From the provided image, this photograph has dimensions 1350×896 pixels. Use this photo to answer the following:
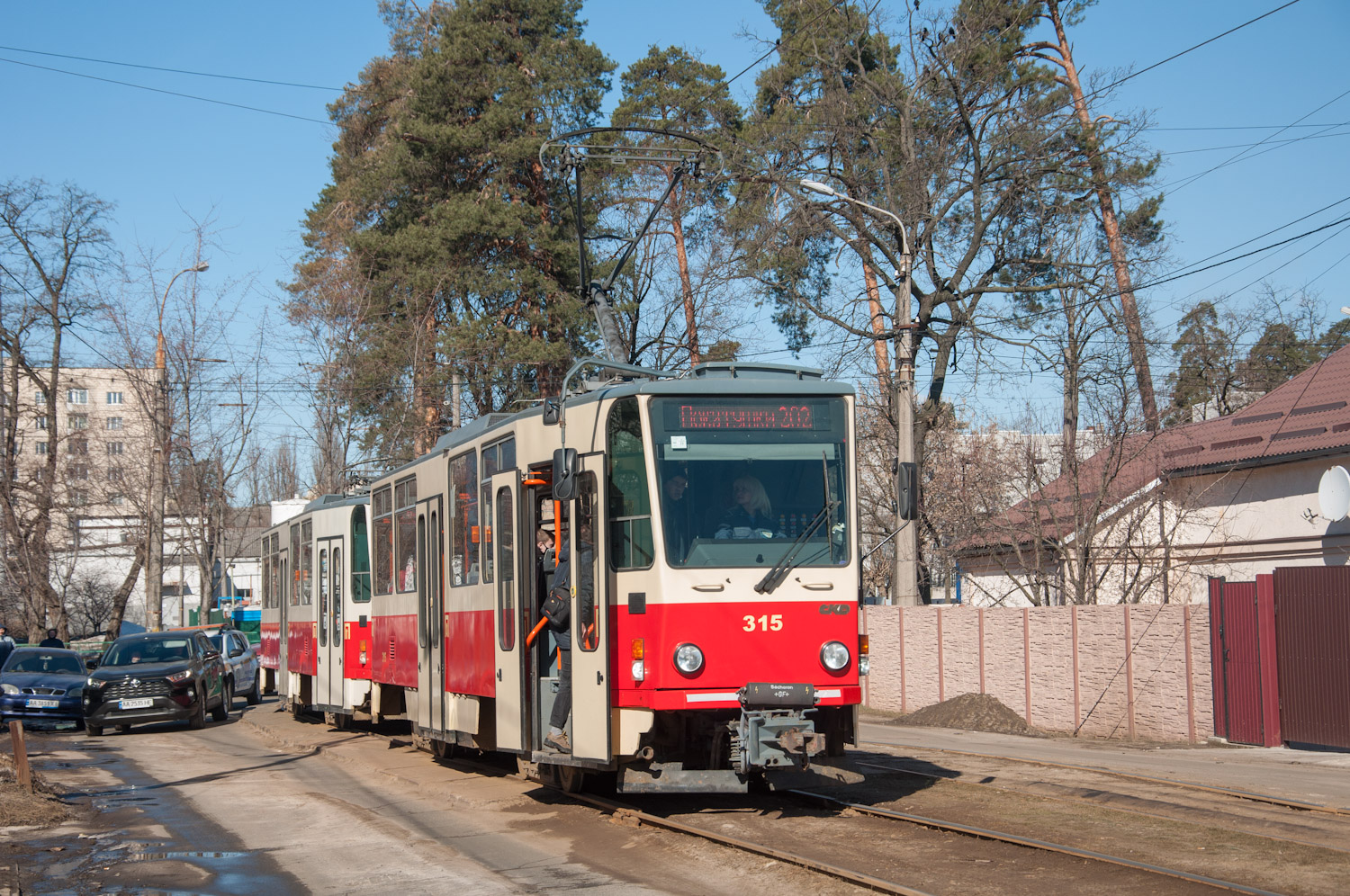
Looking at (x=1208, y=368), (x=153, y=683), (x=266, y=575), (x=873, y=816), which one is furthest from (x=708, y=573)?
(x=1208, y=368)

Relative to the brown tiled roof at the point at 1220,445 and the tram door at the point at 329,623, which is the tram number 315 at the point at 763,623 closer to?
the tram door at the point at 329,623

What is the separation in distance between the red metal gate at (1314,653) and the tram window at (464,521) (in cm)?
1012

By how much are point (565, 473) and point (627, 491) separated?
491mm

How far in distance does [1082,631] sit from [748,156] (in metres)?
13.8

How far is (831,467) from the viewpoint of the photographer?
10180 mm

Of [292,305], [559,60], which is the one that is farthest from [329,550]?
[292,305]

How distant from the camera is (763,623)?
980 centimetres

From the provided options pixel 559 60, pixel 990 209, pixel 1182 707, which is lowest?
pixel 1182 707

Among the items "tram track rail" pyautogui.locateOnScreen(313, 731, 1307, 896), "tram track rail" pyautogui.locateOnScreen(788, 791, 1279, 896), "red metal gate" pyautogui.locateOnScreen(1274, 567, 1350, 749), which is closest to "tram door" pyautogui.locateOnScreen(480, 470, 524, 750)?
"tram track rail" pyautogui.locateOnScreen(313, 731, 1307, 896)

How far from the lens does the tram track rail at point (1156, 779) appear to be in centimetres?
1055

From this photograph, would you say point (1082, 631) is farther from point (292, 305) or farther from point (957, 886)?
point (292, 305)

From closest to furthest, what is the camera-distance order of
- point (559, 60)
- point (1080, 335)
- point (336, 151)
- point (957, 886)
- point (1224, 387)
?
point (957, 886) → point (1080, 335) → point (559, 60) → point (1224, 387) → point (336, 151)

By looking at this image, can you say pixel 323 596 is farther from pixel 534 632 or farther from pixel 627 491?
pixel 627 491

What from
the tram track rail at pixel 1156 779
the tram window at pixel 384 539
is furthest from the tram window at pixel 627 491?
the tram window at pixel 384 539
